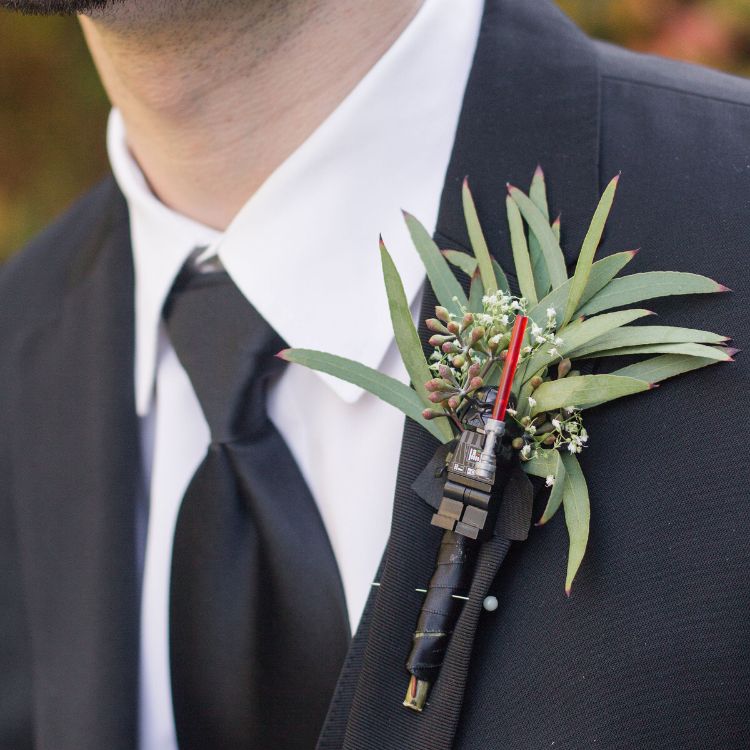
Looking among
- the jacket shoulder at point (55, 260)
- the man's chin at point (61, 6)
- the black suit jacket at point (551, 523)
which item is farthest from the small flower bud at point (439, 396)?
the jacket shoulder at point (55, 260)

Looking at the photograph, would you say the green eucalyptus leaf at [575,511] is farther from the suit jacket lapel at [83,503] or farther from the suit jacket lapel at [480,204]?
the suit jacket lapel at [83,503]

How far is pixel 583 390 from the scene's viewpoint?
2.69 ft

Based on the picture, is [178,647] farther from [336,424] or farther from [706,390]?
[706,390]

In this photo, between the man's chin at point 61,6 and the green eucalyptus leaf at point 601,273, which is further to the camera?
the man's chin at point 61,6

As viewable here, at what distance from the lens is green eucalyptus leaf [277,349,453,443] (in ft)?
2.89

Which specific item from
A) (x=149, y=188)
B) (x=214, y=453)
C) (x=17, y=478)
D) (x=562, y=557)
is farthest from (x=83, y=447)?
(x=562, y=557)

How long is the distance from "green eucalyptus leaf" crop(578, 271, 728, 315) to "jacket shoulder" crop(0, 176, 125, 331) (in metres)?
0.86

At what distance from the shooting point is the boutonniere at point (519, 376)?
0.82 meters

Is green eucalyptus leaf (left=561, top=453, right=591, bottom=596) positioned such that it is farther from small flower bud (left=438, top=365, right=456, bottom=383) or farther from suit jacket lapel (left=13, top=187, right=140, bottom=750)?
suit jacket lapel (left=13, top=187, right=140, bottom=750)

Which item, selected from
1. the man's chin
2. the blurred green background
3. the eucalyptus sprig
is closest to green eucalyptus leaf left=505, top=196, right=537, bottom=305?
the eucalyptus sprig

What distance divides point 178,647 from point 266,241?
519 millimetres

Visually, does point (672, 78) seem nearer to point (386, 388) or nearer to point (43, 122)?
point (386, 388)

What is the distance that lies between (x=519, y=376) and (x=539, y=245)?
6.4 inches

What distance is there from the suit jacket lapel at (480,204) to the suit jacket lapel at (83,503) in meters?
0.36
